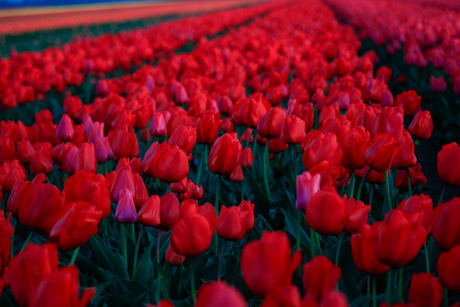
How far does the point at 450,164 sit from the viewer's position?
1592 mm

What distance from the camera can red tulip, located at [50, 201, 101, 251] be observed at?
1267 millimetres

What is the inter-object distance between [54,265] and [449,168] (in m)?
1.35

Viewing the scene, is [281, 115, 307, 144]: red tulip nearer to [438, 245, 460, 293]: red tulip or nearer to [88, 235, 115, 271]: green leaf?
[88, 235, 115, 271]: green leaf

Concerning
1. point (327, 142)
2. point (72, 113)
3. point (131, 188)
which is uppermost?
point (327, 142)

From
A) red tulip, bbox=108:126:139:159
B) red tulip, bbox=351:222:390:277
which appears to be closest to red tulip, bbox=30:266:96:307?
red tulip, bbox=351:222:390:277

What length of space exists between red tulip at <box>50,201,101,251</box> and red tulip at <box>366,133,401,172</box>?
983 mm

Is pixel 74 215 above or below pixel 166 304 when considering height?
below

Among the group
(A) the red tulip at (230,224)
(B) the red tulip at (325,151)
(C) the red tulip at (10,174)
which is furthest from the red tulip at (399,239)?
(C) the red tulip at (10,174)

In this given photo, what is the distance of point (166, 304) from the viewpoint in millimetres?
826

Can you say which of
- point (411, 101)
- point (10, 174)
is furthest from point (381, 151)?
point (10, 174)

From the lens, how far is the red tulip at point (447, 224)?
119 cm

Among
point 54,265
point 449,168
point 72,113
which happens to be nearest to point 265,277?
point 54,265

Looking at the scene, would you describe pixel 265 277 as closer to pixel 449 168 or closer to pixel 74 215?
pixel 74 215

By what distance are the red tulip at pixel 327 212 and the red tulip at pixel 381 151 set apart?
0.40m
